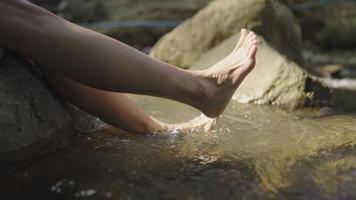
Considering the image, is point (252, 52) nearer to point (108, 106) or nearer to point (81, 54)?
point (108, 106)

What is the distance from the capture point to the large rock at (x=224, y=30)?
150 inches

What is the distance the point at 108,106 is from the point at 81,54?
0.38 metres

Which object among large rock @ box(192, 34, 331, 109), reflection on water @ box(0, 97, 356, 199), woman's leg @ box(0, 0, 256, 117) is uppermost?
woman's leg @ box(0, 0, 256, 117)

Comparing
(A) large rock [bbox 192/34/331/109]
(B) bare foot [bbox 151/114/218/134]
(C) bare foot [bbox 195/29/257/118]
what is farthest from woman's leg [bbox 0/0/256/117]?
(A) large rock [bbox 192/34/331/109]

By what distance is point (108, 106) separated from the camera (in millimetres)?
2002

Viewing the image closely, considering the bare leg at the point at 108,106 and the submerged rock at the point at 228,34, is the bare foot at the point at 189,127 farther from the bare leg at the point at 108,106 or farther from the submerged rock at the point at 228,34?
the submerged rock at the point at 228,34

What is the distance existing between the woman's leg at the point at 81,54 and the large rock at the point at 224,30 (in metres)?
2.07

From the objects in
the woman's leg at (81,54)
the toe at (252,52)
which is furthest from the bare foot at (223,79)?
the woman's leg at (81,54)

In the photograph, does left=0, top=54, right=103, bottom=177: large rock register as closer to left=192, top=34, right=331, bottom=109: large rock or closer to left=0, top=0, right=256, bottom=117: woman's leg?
left=0, top=0, right=256, bottom=117: woman's leg

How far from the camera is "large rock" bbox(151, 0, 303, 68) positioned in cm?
381

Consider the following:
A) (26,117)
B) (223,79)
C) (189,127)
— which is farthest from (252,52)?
(26,117)

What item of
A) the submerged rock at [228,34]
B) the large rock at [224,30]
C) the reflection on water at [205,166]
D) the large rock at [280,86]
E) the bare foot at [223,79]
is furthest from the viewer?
the large rock at [224,30]

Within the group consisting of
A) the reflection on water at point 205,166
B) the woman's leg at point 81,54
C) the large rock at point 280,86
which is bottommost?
the reflection on water at point 205,166

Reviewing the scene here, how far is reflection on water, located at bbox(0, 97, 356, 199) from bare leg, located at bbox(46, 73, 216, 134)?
65 mm
